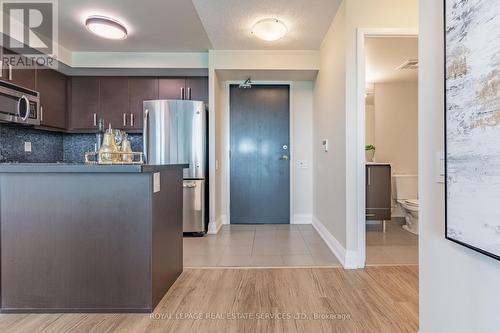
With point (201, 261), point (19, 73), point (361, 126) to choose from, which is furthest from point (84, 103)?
point (361, 126)

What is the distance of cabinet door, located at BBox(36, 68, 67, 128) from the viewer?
3607 millimetres

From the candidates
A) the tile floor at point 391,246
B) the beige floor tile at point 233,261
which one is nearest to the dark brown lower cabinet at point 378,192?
the tile floor at point 391,246

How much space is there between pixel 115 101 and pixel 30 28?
4.08 feet

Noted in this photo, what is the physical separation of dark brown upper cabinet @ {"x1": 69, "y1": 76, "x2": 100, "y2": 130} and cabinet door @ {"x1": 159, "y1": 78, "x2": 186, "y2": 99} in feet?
3.15

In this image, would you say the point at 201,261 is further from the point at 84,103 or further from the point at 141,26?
the point at 84,103

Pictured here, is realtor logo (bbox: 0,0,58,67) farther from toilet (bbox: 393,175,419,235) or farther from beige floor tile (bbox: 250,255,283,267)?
toilet (bbox: 393,175,419,235)

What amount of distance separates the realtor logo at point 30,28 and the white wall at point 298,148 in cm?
229

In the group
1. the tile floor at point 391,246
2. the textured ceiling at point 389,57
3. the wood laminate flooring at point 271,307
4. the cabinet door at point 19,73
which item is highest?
the textured ceiling at point 389,57

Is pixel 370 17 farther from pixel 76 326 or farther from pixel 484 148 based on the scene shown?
pixel 76 326

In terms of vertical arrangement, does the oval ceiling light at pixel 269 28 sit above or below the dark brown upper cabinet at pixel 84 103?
above

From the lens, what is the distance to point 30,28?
124 inches

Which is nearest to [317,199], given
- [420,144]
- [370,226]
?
[370,226]

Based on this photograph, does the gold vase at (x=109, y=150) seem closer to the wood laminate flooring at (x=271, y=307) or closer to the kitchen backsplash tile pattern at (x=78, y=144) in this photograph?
the wood laminate flooring at (x=271, y=307)

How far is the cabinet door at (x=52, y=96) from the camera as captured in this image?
142 inches
